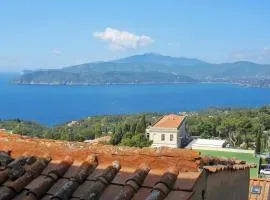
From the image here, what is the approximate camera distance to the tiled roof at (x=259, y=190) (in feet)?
29.1

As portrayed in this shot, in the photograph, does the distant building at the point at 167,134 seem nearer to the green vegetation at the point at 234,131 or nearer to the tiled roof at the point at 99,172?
the green vegetation at the point at 234,131

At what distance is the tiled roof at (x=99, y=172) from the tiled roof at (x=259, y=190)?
17.7ft

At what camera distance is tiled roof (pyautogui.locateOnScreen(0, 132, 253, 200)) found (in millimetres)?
3002

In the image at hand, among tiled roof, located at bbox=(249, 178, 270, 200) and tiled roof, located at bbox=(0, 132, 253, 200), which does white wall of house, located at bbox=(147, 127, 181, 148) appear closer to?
tiled roof, located at bbox=(249, 178, 270, 200)

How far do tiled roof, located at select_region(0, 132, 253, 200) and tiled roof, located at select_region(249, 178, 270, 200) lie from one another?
17.7 feet

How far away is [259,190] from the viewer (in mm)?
9203

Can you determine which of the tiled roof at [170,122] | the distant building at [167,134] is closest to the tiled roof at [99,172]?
the distant building at [167,134]

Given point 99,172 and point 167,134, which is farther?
point 167,134

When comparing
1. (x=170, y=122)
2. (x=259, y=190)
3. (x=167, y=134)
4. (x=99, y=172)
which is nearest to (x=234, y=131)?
(x=170, y=122)

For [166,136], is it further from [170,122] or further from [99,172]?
[99,172]

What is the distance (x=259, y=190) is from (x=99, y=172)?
667 centimetres

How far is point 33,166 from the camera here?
3510mm

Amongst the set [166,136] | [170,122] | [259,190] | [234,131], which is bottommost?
[234,131]

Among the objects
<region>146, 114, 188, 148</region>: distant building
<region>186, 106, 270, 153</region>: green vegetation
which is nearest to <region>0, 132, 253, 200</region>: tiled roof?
<region>146, 114, 188, 148</region>: distant building
